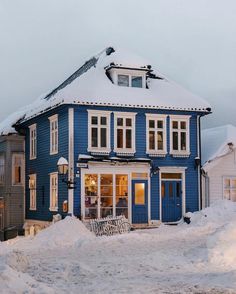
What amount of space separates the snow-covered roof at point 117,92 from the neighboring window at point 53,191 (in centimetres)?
346

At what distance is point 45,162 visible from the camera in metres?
30.8

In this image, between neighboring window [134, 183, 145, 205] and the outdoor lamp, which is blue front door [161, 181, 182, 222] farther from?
the outdoor lamp

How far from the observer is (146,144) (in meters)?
29.3

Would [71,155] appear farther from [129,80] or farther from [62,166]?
[129,80]

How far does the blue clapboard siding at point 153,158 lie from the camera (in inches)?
1094

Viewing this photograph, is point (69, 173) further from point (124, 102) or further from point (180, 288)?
point (180, 288)

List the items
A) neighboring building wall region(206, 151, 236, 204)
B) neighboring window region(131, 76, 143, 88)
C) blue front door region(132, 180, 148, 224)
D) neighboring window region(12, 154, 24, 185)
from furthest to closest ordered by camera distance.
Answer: neighboring window region(12, 154, 24, 185), neighboring building wall region(206, 151, 236, 204), neighboring window region(131, 76, 143, 88), blue front door region(132, 180, 148, 224)

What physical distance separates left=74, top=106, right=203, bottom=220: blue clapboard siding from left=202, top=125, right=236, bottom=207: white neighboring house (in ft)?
2.76

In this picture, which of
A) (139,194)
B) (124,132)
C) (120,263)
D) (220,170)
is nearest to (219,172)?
(220,170)

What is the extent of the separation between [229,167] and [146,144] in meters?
5.42

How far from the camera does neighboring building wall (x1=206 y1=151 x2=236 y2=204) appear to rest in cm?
3117

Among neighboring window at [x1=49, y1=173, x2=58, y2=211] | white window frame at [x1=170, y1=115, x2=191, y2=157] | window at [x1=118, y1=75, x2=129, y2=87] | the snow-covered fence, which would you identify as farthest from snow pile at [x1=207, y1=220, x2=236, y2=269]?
window at [x1=118, y1=75, x2=129, y2=87]

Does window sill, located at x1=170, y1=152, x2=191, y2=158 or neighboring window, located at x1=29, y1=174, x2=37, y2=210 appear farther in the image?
neighboring window, located at x1=29, y1=174, x2=37, y2=210

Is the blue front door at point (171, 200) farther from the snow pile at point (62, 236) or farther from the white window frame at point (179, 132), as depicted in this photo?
the snow pile at point (62, 236)
